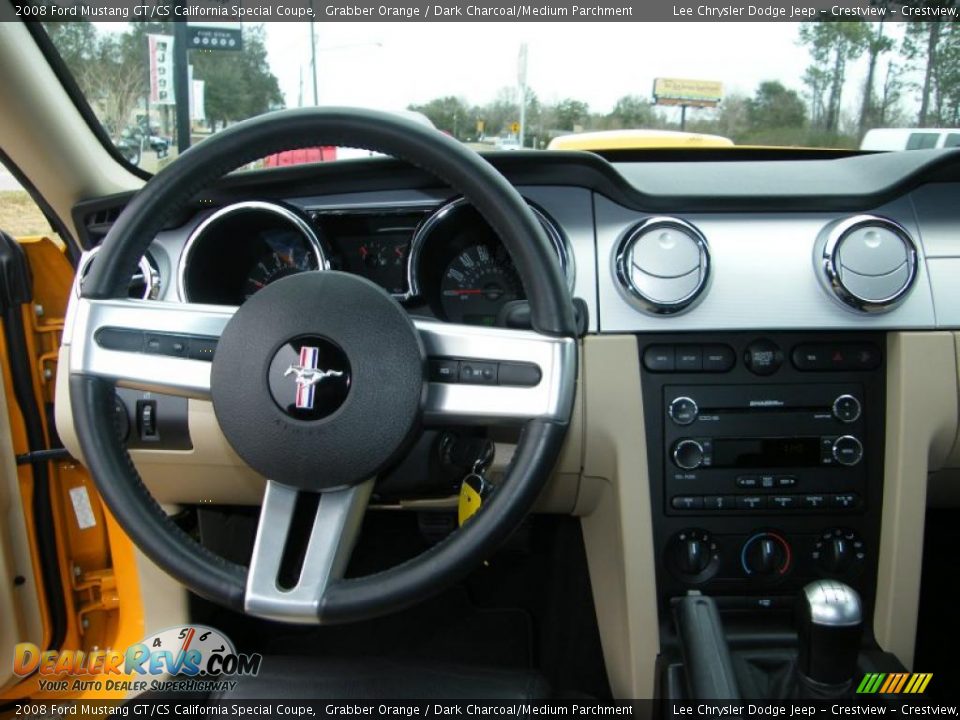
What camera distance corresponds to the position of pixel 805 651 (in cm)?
→ 122

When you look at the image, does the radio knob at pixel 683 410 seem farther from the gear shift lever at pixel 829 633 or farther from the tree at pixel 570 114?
the tree at pixel 570 114

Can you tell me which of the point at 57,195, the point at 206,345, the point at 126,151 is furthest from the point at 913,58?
the point at 57,195

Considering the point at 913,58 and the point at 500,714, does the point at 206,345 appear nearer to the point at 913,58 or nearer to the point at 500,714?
the point at 500,714

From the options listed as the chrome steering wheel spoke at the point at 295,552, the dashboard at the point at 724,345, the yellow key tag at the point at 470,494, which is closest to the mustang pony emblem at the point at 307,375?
the chrome steering wheel spoke at the point at 295,552

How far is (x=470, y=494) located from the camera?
1335mm

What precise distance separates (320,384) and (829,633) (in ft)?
2.80

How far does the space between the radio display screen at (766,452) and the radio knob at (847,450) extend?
40mm

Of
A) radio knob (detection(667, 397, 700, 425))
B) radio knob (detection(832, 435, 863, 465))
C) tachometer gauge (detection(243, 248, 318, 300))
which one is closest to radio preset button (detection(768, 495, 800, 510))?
radio knob (detection(832, 435, 863, 465))

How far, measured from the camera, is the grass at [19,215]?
188 centimetres

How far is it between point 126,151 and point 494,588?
5.24 feet

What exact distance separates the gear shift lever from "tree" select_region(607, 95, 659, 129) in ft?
3.72

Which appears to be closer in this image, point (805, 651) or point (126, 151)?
point (805, 651)

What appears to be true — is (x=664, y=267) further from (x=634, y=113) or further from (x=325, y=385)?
(x=325, y=385)

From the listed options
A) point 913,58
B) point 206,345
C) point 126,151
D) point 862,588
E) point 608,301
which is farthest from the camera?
point 126,151
